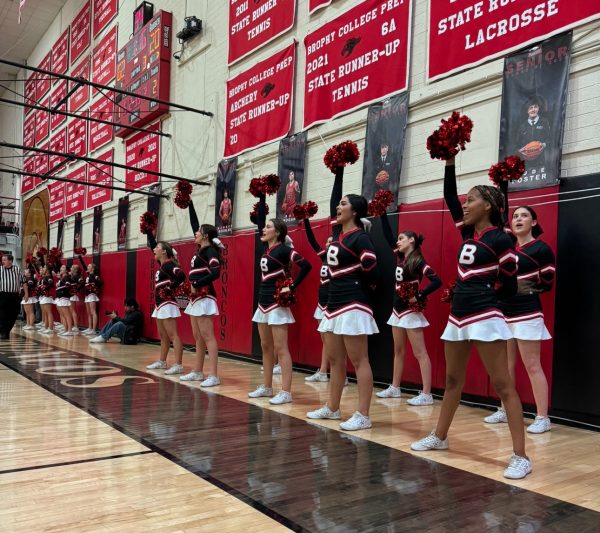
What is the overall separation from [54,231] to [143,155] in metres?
6.55

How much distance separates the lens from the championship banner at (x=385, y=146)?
5523mm

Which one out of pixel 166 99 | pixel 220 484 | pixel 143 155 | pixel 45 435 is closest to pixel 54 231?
pixel 143 155

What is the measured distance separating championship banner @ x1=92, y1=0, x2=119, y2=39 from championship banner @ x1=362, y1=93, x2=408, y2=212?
9006 mm

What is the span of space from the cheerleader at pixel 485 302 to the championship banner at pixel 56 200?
14520mm

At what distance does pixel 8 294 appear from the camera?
9.38 meters

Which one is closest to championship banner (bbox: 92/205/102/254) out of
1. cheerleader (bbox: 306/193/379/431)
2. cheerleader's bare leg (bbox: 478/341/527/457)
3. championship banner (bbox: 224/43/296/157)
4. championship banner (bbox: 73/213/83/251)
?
championship banner (bbox: 73/213/83/251)

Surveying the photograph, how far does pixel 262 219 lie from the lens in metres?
4.91

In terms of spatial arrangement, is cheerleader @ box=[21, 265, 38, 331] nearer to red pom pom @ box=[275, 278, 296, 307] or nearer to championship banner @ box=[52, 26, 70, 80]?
championship banner @ box=[52, 26, 70, 80]

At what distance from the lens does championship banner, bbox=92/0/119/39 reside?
12513 mm

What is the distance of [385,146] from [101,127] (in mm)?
9348

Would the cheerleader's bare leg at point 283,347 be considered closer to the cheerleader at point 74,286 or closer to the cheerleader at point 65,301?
the cheerleader at point 65,301

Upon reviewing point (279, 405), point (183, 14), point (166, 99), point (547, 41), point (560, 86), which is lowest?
point (279, 405)

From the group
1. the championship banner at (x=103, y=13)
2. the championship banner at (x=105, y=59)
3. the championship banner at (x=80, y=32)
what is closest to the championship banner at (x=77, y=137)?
the championship banner at (x=105, y=59)

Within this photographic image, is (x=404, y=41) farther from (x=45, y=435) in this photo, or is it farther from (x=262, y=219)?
(x=45, y=435)
